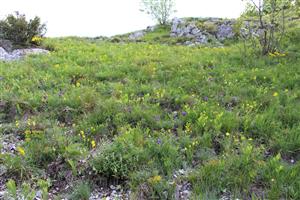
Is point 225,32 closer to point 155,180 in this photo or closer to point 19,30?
point 19,30

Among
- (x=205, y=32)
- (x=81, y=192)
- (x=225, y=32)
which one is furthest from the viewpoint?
(x=205, y=32)

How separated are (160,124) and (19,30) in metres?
11.6

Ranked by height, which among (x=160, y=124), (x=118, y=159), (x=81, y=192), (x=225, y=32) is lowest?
(x=81, y=192)

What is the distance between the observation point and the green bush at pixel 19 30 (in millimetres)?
15578

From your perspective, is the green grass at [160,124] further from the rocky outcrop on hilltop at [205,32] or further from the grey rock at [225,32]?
the grey rock at [225,32]

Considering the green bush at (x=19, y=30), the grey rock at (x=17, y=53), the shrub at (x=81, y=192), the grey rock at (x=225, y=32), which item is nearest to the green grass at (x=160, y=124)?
the shrub at (x=81, y=192)

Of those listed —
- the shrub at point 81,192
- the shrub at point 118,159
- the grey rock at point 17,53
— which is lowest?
the shrub at point 81,192

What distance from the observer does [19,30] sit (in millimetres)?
15633

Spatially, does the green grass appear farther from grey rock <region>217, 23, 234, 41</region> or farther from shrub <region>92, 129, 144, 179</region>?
grey rock <region>217, 23, 234, 41</region>

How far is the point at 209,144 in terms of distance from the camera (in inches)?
238

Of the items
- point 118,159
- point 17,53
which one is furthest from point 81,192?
point 17,53

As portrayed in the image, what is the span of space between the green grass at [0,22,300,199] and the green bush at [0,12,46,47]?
5.12 meters

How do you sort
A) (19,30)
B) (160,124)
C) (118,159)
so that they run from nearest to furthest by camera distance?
(118,159) → (160,124) → (19,30)

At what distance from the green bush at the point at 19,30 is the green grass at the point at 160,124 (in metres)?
5.12
